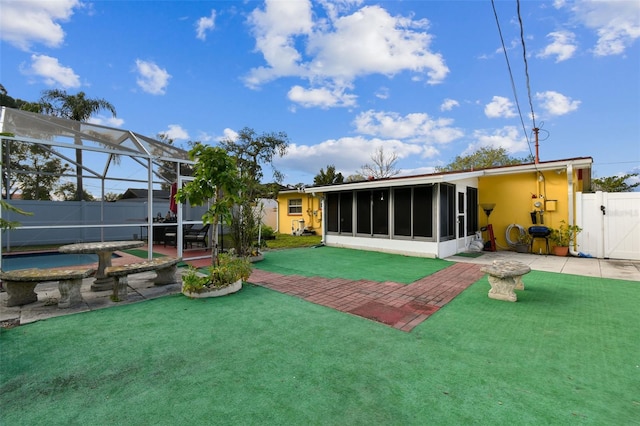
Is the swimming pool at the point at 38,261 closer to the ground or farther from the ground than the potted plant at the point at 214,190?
closer to the ground

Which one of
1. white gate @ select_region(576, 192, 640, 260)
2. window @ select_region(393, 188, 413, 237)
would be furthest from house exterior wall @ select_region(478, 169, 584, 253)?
window @ select_region(393, 188, 413, 237)

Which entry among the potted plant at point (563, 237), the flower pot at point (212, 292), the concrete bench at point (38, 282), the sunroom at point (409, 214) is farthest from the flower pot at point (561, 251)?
the concrete bench at point (38, 282)

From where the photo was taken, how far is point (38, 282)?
3.62 m

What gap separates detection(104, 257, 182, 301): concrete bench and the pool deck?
0.12 meters

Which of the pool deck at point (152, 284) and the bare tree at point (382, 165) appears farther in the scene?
the bare tree at point (382, 165)

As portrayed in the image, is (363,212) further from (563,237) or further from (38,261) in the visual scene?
(38,261)

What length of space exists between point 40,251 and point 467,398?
38.3 feet

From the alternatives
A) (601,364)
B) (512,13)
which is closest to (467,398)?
(601,364)

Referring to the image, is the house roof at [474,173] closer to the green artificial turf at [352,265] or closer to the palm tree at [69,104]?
the green artificial turf at [352,265]

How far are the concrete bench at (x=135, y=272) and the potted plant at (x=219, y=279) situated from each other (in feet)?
1.54

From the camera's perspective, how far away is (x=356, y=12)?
7027 millimetres

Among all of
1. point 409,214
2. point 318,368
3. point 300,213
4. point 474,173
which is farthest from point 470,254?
point 300,213

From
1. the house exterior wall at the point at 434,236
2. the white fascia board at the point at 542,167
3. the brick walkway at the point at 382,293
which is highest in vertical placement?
the white fascia board at the point at 542,167

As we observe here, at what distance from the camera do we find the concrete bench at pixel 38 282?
11.8ft
